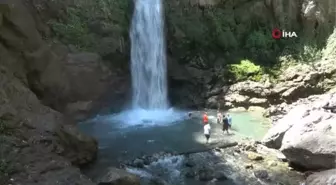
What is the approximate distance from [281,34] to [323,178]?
17.6m

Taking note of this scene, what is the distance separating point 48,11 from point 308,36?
18497mm

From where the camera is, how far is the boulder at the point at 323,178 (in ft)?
42.9

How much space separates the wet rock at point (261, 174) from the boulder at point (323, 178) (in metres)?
1.52

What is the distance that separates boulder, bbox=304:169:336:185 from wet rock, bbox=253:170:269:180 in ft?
4.98

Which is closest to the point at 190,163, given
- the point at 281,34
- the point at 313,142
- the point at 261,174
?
the point at 261,174

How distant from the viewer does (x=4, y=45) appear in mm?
16688

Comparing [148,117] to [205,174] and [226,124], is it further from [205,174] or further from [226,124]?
[205,174]

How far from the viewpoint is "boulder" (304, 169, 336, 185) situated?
1307cm

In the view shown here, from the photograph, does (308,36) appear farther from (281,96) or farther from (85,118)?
(85,118)

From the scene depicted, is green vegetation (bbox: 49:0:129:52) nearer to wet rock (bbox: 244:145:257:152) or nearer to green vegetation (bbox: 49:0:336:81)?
green vegetation (bbox: 49:0:336:81)

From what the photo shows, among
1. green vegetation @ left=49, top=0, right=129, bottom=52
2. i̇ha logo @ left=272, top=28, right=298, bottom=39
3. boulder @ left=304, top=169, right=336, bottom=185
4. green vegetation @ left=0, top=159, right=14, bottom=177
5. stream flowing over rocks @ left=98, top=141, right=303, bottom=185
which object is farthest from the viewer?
i̇ha logo @ left=272, top=28, right=298, bottom=39

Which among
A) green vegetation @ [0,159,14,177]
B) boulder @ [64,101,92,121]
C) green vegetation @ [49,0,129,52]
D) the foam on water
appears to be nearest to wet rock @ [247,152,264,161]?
the foam on water

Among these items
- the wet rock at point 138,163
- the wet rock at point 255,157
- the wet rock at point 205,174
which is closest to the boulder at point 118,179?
the wet rock at point 138,163

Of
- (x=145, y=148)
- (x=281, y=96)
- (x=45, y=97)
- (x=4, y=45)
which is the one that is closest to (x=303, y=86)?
(x=281, y=96)
